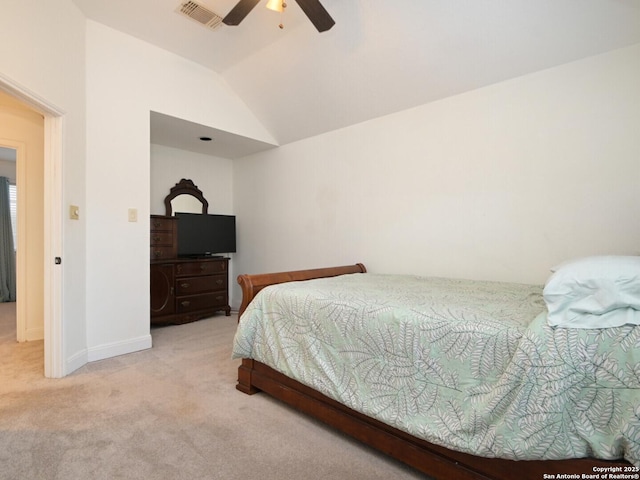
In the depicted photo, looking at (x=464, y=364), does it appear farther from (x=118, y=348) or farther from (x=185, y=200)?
(x=185, y=200)

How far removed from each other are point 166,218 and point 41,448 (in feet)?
8.73

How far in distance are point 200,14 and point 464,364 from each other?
9.81 ft

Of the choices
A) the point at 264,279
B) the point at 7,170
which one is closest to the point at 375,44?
the point at 264,279

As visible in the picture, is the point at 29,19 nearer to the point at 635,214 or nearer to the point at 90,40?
the point at 90,40

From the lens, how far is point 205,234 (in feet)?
14.1

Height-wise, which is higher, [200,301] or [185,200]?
[185,200]

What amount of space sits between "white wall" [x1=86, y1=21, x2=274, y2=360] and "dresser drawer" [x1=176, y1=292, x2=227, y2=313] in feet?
2.57

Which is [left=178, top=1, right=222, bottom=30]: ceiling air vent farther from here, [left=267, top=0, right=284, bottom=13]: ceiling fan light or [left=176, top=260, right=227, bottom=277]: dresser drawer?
[left=176, top=260, right=227, bottom=277]: dresser drawer

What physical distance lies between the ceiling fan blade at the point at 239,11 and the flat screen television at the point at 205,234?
2.49m

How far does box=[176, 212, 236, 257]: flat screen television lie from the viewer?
407 centimetres

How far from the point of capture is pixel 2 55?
1873mm

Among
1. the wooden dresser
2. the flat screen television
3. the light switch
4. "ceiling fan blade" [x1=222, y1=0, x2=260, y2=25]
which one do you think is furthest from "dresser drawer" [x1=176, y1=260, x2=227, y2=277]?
"ceiling fan blade" [x1=222, y1=0, x2=260, y2=25]

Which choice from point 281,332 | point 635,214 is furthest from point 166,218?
point 635,214

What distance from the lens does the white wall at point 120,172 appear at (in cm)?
274
